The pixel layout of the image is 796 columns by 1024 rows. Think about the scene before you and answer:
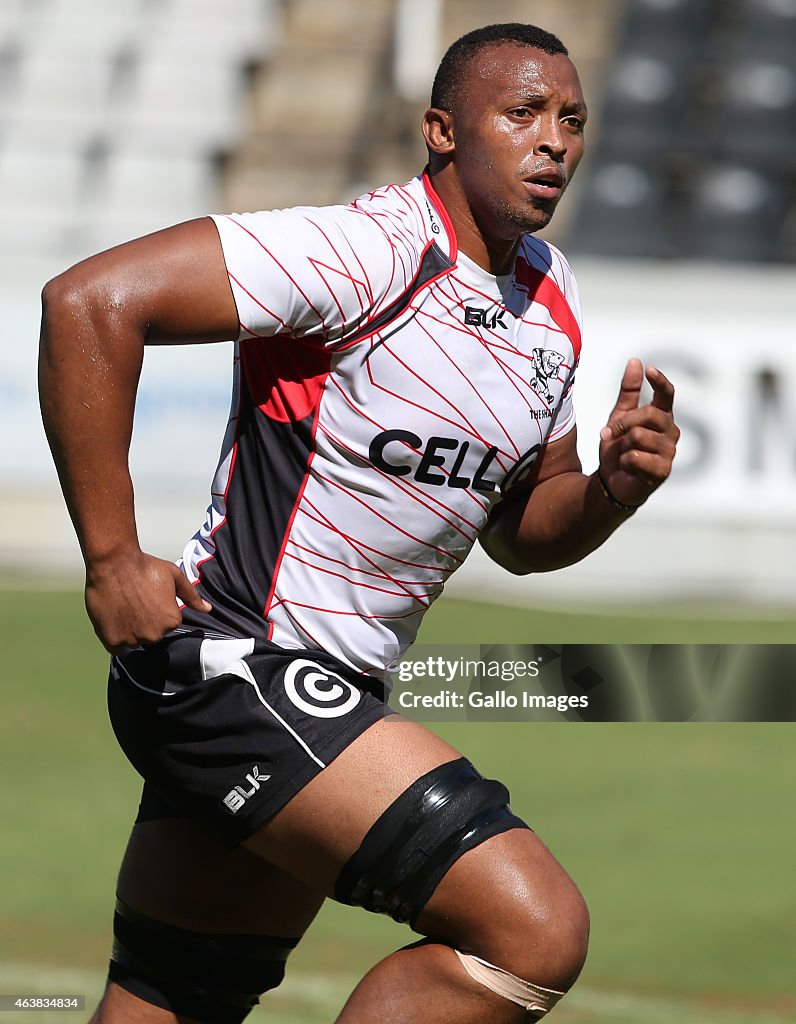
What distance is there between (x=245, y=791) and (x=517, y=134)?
1311 mm

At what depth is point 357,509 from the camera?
302 cm

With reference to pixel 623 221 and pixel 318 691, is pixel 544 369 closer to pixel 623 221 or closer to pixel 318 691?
pixel 318 691

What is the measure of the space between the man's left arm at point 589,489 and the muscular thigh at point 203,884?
33.8 inches

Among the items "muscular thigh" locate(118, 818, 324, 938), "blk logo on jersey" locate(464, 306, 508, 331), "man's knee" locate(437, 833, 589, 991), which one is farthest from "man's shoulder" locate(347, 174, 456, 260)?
"muscular thigh" locate(118, 818, 324, 938)

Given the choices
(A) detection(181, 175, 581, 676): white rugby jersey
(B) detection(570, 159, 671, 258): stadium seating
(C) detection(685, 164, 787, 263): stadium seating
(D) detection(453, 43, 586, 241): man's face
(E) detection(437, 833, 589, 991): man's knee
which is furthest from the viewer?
(B) detection(570, 159, 671, 258): stadium seating

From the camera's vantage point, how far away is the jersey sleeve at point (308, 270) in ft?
8.96

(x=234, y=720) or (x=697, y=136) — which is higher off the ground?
(x=697, y=136)

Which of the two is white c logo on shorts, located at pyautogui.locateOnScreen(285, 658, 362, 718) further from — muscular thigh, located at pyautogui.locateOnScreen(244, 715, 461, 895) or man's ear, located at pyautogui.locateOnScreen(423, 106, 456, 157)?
man's ear, located at pyautogui.locateOnScreen(423, 106, 456, 157)

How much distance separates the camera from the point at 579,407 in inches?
396

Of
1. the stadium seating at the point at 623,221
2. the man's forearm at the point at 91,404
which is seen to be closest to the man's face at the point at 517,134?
the man's forearm at the point at 91,404

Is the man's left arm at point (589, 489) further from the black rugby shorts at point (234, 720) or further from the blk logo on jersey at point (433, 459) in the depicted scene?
the black rugby shorts at point (234, 720)

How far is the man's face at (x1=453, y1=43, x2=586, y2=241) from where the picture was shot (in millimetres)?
3021

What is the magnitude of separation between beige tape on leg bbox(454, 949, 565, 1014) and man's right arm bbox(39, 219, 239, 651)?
76cm

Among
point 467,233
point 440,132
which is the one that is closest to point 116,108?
point 440,132
